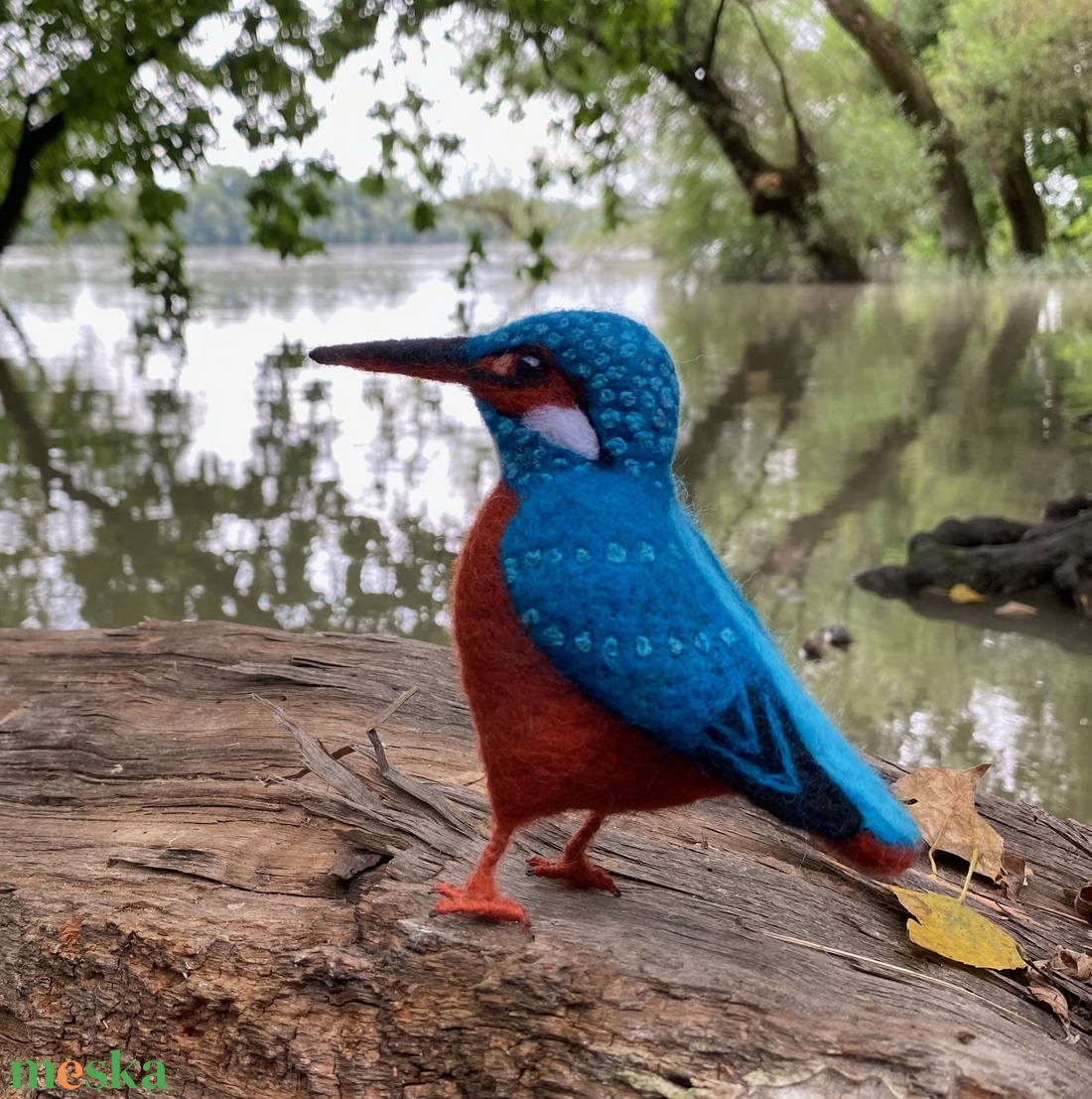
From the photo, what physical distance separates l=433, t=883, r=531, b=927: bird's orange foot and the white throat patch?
296 mm

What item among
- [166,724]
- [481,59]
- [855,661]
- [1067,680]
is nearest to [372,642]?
[166,724]

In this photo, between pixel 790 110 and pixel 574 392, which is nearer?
pixel 574 392

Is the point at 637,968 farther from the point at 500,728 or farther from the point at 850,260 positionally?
the point at 850,260

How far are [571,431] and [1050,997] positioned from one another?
511 millimetres

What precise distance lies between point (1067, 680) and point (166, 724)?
4.29ft

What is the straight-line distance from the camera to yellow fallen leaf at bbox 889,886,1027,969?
66 cm

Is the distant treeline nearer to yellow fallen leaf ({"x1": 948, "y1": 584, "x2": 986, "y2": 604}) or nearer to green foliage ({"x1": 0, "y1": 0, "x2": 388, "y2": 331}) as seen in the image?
green foliage ({"x1": 0, "y1": 0, "x2": 388, "y2": 331})

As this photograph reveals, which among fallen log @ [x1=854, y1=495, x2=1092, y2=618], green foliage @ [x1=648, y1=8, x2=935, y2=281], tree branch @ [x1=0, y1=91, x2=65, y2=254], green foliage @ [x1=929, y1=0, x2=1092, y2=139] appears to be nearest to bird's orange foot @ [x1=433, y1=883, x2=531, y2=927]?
fallen log @ [x1=854, y1=495, x2=1092, y2=618]

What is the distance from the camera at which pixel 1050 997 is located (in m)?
0.65

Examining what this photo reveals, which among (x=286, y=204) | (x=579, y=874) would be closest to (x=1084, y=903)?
(x=579, y=874)

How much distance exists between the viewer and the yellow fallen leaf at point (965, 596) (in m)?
1.77

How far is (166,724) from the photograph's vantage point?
1.04m

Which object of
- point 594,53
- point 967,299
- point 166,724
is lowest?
point 166,724

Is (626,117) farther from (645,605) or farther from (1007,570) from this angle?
(645,605)
